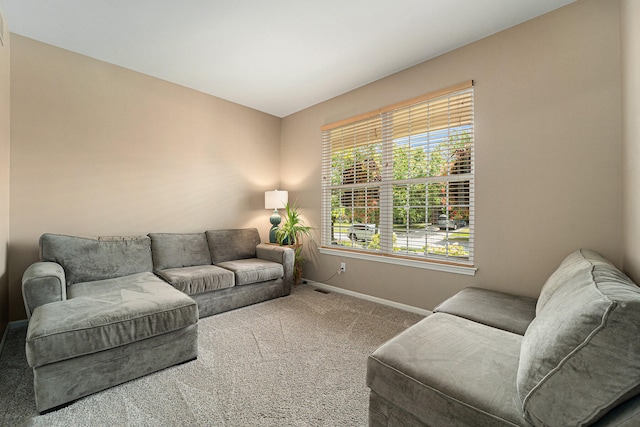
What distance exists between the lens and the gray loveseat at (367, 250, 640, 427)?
0.75m

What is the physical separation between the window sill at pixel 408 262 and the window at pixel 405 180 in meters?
0.05

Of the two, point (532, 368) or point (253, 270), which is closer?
point (532, 368)

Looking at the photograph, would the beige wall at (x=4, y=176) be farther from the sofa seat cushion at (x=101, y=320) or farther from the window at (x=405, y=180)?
the window at (x=405, y=180)

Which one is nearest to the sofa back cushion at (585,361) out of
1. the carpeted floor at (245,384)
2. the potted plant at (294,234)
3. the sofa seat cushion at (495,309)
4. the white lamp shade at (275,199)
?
the sofa seat cushion at (495,309)

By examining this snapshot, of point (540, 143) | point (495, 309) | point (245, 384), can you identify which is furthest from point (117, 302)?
point (540, 143)

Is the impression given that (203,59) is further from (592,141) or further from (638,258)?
(638,258)

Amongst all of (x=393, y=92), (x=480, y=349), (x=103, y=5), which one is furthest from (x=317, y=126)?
(x=480, y=349)

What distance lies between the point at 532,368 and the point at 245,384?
153 centimetres

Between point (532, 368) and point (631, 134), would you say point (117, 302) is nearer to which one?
point (532, 368)

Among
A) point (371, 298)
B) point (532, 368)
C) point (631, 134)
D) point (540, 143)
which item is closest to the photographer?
point (532, 368)

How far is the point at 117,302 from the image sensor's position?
1.86 m

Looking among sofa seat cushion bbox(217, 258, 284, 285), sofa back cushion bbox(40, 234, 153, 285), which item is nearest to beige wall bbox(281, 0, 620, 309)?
sofa seat cushion bbox(217, 258, 284, 285)

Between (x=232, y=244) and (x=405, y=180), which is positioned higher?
(x=405, y=180)

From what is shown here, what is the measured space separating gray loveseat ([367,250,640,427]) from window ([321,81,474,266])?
1232mm
